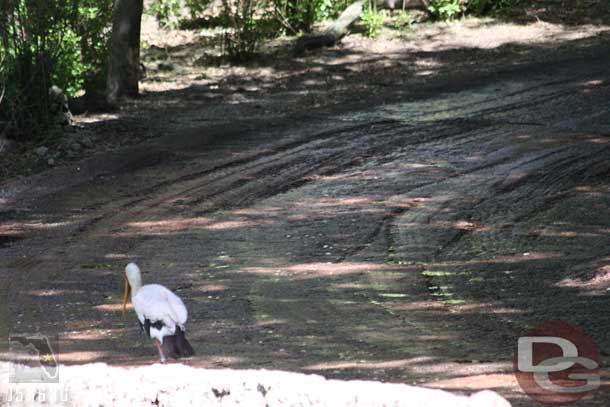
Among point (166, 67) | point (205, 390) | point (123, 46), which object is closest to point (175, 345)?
point (205, 390)

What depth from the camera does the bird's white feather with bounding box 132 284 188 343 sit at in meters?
6.23

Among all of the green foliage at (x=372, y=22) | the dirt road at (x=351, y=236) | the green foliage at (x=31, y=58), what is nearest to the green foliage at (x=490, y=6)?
the green foliage at (x=372, y=22)

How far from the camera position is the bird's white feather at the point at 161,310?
6.23 meters

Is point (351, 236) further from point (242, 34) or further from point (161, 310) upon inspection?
point (242, 34)

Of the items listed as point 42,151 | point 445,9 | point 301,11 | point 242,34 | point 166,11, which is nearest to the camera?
point 42,151

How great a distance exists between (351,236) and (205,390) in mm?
5646

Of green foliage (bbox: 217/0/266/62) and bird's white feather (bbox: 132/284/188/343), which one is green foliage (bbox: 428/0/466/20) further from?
bird's white feather (bbox: 132/284/188/343)

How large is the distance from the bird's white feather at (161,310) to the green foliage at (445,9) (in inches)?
648

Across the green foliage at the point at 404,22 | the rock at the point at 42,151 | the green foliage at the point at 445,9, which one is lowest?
the rock at the point at 42,151

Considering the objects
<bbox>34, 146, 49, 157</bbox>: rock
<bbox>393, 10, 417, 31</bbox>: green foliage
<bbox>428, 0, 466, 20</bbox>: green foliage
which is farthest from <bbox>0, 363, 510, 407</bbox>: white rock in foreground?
<bbox>428, 0, 466, 20</bbox>: green foliage

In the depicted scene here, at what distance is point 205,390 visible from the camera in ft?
16.9

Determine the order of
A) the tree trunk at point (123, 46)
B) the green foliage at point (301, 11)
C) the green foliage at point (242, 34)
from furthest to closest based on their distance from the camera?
the green foliage at point (301, 11)
the green foliage at point (242, 34)
the tree trunk at point (123, 46)

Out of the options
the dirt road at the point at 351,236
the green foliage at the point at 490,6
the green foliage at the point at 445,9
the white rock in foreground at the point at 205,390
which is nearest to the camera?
the white rock in foreground at the point at 205,390

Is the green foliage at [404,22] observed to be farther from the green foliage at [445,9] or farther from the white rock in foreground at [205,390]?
the white rock in foreground at [205,390]
